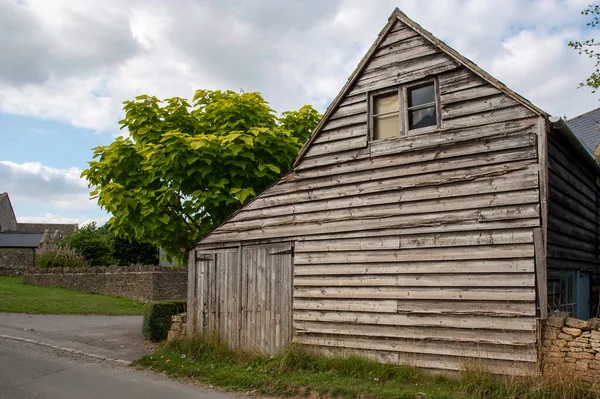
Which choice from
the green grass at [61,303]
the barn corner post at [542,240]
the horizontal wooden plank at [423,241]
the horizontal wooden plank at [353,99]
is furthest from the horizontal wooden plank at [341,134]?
the green grass at [61,303]

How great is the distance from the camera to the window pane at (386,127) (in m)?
9.72

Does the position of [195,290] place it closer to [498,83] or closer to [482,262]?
[482,262]

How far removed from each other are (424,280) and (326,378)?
8.06ft

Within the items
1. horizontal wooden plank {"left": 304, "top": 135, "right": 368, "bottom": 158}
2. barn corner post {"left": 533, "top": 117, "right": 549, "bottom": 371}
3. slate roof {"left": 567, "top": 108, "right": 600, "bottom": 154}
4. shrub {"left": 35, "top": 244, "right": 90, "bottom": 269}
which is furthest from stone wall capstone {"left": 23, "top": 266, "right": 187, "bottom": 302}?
barn corner post {"left": 533, "top": 117, "right": 549, "bottom": 371}

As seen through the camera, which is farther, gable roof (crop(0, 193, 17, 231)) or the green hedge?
gable roof (crop(0, 193, 17, 231))

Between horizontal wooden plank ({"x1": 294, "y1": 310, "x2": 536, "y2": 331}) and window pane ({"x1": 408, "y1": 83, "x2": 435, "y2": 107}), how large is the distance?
405cm

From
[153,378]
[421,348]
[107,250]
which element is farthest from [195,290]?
[107,250]

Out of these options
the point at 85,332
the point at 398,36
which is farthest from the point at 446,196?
the point at 85,332

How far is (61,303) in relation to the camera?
2072 cm

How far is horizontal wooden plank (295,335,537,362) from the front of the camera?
7.74 meters

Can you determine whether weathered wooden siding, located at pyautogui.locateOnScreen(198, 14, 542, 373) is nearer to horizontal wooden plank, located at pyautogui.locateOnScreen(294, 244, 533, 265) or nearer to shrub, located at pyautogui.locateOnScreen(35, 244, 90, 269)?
horizontal wooden plank, located at pyautogui.locateOnScreen(294, 244, 533, 265)

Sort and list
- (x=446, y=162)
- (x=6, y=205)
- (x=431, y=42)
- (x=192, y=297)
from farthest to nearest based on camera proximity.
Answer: (x=6, y=205)
(x=192, y=297)
(x=431, y=42)
(x=446, y=162)

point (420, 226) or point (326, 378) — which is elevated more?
point (420, 226)

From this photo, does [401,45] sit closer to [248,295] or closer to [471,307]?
[471,307]
